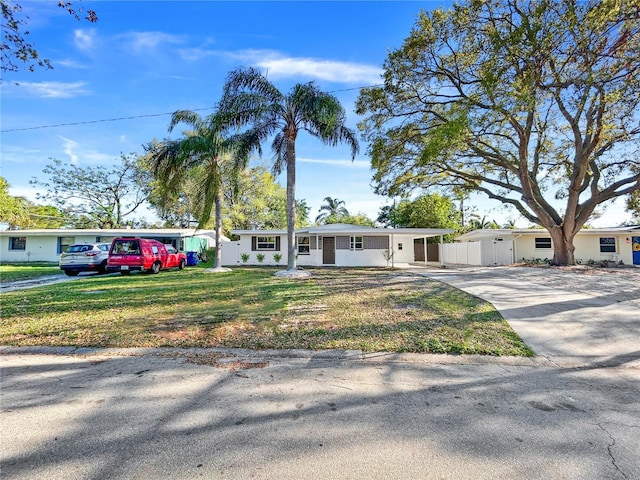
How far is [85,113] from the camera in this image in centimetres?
1462

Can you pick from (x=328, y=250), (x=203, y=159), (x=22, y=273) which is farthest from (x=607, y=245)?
(x=22, y=273)

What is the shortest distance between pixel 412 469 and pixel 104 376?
3.42m

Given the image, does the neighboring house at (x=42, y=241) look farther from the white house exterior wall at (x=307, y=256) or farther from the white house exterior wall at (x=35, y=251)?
the white house exterior wall at (x=307, y=256)

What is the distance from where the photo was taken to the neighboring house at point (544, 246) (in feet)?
70.0

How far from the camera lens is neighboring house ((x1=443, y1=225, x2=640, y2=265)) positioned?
21344 millimetres

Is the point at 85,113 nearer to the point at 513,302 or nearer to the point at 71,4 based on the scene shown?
the point at 71,4

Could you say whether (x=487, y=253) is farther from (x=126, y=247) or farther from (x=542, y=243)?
(x=126, y=247)

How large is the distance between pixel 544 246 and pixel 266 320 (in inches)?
936

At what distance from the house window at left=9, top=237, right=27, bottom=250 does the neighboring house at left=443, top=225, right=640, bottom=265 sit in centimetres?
3278

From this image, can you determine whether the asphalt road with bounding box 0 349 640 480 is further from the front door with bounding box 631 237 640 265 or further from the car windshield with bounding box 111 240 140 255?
the front door with bounding box 631 237 640 265

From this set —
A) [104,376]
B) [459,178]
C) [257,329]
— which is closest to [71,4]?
[104,376]

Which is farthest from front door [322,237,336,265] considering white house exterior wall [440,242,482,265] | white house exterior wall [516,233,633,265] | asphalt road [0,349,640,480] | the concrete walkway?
asphalt road [0,349,640,480]

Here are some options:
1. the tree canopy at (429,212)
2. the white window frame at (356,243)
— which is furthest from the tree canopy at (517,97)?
the tree canopy at (429,212)

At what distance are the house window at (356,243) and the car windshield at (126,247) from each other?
1210 centimetres
